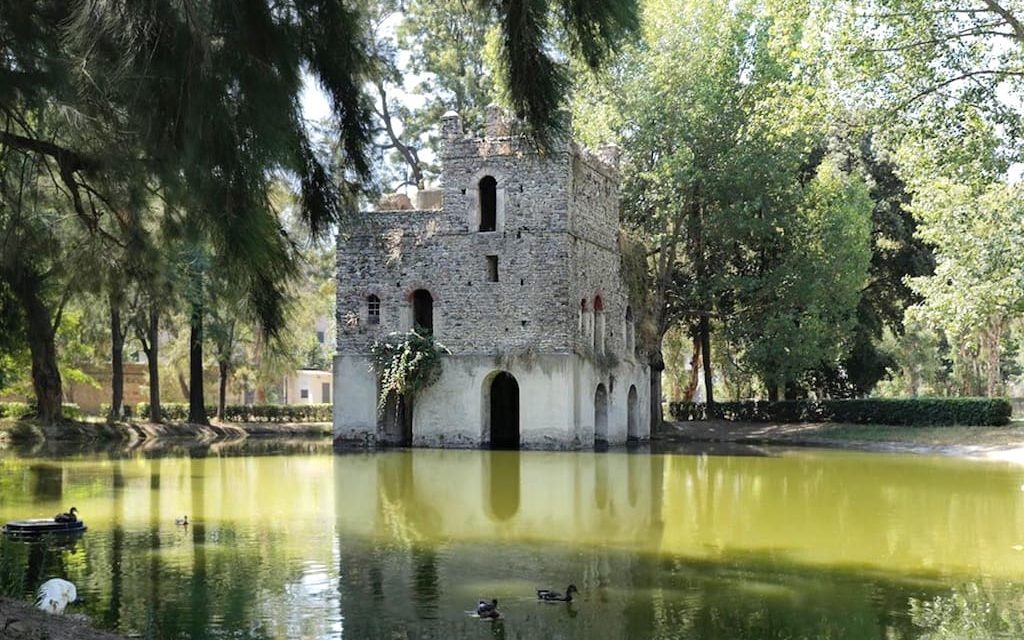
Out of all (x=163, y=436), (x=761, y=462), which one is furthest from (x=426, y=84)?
(x=761, y=462)

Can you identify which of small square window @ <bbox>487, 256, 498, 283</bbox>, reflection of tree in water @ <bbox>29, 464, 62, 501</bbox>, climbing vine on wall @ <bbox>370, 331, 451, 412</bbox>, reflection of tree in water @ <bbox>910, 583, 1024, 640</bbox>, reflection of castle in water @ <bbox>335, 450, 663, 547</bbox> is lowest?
reflection of tree in water @ <bbox>910, 583, 1024, 640</bbox>

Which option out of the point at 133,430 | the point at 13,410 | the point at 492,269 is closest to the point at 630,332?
the point at 492,269

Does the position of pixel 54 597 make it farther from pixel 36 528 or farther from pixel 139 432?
pixel 139 432

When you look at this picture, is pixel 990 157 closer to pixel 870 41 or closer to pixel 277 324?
pixel 870 41

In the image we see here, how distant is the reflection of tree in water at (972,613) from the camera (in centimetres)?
829

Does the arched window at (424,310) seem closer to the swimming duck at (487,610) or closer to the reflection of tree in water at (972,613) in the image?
the reflection of tree in water at (972,613)

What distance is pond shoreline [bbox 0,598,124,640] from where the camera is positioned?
20.9ft

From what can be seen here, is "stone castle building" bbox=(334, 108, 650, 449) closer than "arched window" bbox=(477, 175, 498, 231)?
Yes

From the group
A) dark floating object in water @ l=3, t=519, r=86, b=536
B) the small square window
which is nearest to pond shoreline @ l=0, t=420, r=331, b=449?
the small square window

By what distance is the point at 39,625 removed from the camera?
672 centimetres

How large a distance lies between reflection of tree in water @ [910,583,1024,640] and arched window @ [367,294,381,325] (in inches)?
877

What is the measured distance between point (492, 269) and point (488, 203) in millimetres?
1992

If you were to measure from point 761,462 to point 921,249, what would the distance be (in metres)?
17.2

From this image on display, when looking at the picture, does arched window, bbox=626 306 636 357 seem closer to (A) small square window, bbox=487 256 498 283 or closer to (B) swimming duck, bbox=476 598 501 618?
(A) small square window, bbox=487 256 498 283
